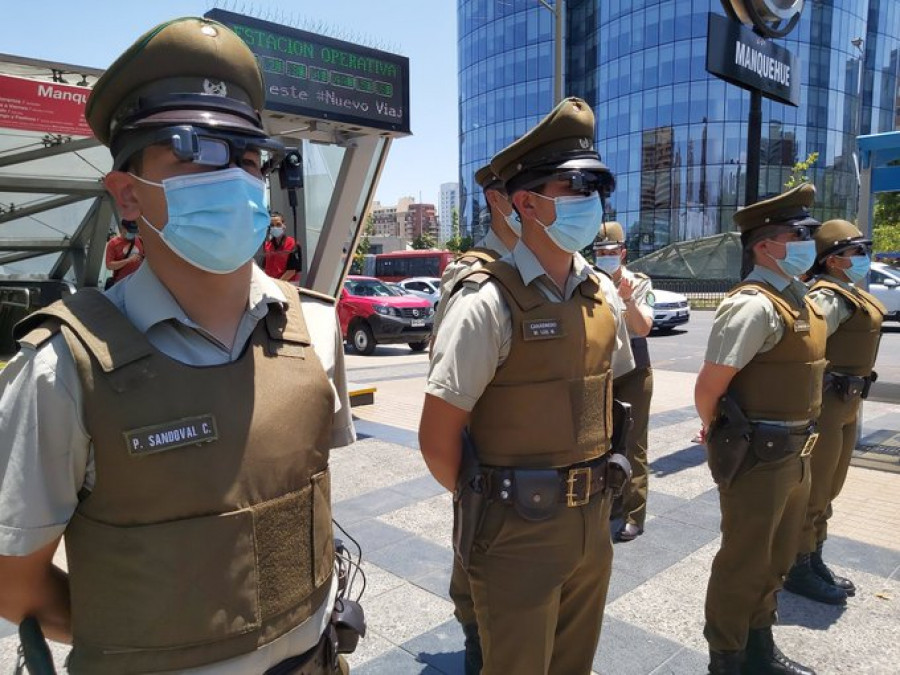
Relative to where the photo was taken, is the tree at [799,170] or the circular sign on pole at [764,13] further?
the tree at [799,170]

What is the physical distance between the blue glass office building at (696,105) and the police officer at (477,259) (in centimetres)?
3757

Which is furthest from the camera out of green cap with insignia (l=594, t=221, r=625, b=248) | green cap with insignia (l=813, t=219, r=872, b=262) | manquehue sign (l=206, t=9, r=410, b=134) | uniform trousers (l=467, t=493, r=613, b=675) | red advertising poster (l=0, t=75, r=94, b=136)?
red advertising poster (l=0, t=75, r=94, b=136)

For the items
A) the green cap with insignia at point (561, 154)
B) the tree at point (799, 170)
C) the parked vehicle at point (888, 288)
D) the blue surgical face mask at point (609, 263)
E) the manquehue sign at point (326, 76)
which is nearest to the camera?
the green cap with insignia at point (561, 154)

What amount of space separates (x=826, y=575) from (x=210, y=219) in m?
3.69

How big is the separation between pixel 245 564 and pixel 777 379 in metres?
2.35

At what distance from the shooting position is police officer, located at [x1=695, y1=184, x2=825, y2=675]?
2688 millimetres

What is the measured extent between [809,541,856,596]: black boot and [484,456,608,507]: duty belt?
2.18 m

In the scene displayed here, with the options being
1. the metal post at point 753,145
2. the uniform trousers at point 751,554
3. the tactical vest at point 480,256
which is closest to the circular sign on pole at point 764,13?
the metal post at point 753,145

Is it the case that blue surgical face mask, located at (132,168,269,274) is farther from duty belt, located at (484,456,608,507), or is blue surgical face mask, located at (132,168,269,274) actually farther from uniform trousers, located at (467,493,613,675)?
uniform trousers, located at (467,493,613,675)

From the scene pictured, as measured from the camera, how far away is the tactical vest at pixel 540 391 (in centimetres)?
208

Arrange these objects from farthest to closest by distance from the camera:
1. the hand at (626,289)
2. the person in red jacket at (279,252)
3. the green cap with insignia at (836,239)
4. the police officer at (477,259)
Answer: the person in red jacket at (279,252) < the hand at (626,289) < the green cap with insignia at (836,239) < the police officer at (477,259)

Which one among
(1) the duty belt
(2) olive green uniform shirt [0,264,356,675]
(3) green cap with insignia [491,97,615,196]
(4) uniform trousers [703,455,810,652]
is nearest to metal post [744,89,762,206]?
(4) uniform trousers [703,455,810,652]

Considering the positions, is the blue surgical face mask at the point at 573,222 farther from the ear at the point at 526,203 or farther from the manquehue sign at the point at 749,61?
the manquehue sign at the point at 749,61

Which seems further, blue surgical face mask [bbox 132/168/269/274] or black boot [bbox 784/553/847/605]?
black boot [bbox 784/553/847/605]
